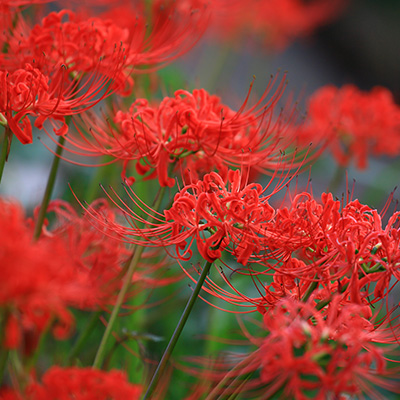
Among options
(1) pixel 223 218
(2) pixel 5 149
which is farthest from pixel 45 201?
(1) pixel 223 218

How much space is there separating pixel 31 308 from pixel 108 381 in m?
0.12

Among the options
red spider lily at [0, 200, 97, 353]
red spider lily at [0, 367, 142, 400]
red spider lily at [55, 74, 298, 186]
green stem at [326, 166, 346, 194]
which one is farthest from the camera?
green stem at [326, 166, 346, 194]

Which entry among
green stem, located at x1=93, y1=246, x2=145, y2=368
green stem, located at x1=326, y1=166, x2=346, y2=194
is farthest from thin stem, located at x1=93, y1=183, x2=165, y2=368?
green stem, located at x1=326, y1=166, x2=346, y2=194

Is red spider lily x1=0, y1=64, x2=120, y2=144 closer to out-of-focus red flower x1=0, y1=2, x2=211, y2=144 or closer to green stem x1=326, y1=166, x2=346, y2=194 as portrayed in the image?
out-of-focus red flower x1=0, y1=2, x2=211, y2=144

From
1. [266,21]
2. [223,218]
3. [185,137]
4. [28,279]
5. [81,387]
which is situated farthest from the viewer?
[266,21]

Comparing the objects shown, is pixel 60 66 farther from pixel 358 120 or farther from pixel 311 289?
pixel 358 120

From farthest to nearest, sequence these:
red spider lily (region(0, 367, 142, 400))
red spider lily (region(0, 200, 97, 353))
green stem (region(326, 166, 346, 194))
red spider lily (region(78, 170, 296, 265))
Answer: green stem (region(326, 166, 346, 194)) < red spider lily (region(78, 170, 296, 265)) < red spider lily (region(0, 367, 142, 400)) < red spider lily (region(0, 200, 97, 353))

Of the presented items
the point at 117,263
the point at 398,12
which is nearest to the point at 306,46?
the point at 398,12

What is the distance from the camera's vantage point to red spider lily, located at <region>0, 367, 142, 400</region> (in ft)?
1.66

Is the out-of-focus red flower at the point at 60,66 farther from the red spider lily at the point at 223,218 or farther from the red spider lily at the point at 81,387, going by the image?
the red spider lily at the point at 81,387

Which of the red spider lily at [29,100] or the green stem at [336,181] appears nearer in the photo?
the red spider lily at [29,100]

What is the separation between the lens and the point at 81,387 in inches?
20.4

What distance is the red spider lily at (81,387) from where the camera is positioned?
505 mm

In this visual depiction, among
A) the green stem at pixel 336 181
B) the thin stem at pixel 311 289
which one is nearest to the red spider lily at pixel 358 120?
the green stem at pixel 336 181
